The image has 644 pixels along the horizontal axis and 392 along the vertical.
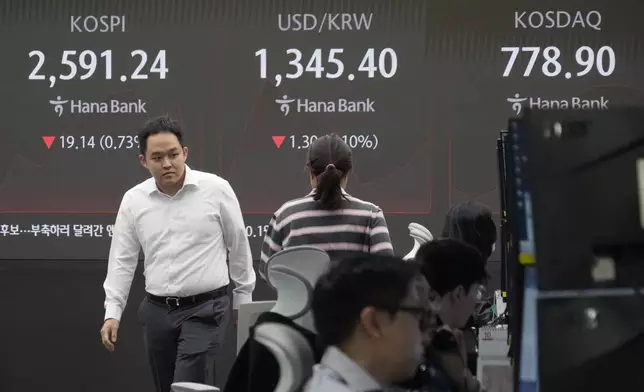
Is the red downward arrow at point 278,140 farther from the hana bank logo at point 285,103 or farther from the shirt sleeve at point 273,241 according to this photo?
the shirt sleeve at point 273,241

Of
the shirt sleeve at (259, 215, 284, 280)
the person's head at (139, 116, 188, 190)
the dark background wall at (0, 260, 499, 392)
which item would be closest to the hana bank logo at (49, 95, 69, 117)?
the dark background wall at (0, 260, 499, 392)

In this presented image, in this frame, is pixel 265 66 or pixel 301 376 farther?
pixel 265 66

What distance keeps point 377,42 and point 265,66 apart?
0.59 metres

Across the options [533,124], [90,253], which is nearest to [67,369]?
[90,253]

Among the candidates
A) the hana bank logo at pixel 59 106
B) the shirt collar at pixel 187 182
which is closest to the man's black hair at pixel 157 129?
the shirt collar at pixel 187 182

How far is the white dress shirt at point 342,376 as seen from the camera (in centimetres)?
168

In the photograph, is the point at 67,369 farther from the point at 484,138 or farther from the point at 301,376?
the point at 301,376

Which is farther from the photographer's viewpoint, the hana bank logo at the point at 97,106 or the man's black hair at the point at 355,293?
the hana bank logo at the point at 97,106

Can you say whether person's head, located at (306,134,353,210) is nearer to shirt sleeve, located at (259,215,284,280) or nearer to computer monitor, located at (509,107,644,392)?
shirt sleeve, located at (259,215,284,280)

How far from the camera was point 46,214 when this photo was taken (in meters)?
5.37

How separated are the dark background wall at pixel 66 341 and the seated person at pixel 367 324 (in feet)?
12.2

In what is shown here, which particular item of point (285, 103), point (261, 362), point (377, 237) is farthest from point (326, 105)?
point (261, 362)

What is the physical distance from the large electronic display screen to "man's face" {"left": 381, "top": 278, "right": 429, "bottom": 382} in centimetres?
347

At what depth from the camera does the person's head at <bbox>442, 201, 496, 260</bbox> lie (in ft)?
10.6
